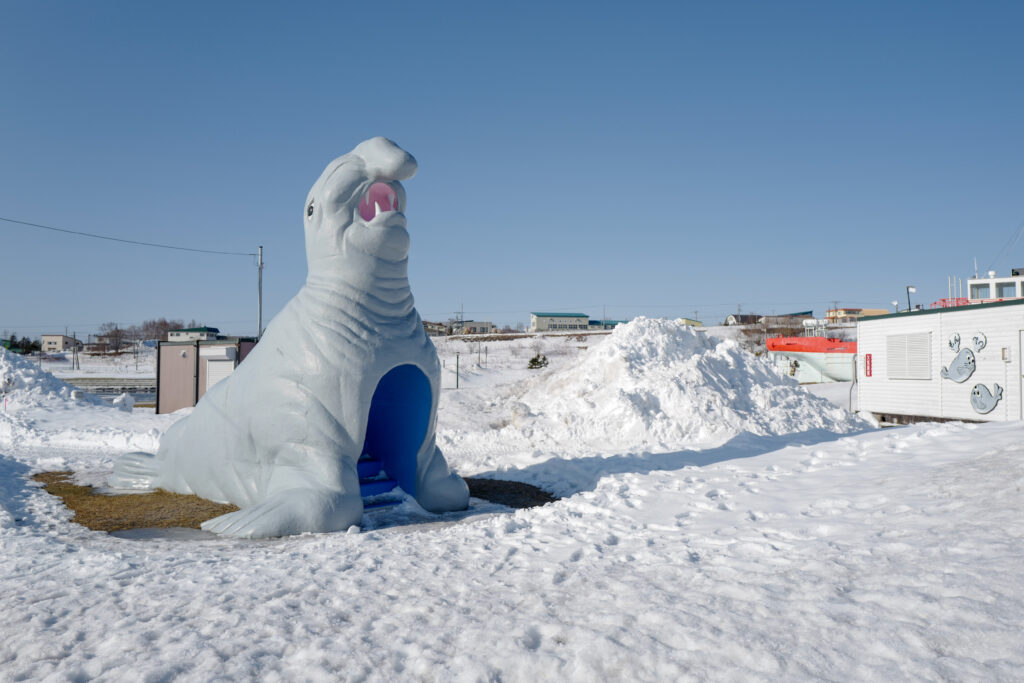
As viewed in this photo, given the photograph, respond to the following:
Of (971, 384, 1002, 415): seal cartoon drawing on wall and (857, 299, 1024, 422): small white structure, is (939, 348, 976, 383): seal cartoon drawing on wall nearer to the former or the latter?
(857, 299, 1024, 422): small white structure

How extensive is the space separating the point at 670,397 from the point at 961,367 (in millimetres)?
6455

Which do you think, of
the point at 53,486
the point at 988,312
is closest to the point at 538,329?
the point at 988,312

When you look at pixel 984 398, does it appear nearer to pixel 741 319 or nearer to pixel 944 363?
pixel 944 363

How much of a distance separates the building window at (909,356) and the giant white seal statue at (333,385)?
11985mm

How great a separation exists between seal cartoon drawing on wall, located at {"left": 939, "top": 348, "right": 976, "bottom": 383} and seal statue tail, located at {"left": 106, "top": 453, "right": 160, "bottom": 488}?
1394 cm

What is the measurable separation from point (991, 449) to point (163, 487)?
7.97 m

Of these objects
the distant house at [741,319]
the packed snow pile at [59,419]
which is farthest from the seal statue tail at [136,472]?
the distant house at [741,319]

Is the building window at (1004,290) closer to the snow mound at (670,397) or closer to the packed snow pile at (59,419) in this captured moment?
the snow mound at (670,397)

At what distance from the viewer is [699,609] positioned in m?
3.14

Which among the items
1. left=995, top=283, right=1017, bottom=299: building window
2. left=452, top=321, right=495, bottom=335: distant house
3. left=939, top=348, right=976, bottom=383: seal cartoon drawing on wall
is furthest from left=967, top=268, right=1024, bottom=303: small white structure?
left=452, top=321, right=495, bottom=335: distant house

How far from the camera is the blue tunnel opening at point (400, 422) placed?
6.21 m

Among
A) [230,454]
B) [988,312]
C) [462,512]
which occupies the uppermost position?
[988,312]

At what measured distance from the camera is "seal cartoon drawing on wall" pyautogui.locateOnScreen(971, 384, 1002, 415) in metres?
12.3

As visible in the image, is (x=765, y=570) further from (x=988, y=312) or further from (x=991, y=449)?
(x=988, y=312)
